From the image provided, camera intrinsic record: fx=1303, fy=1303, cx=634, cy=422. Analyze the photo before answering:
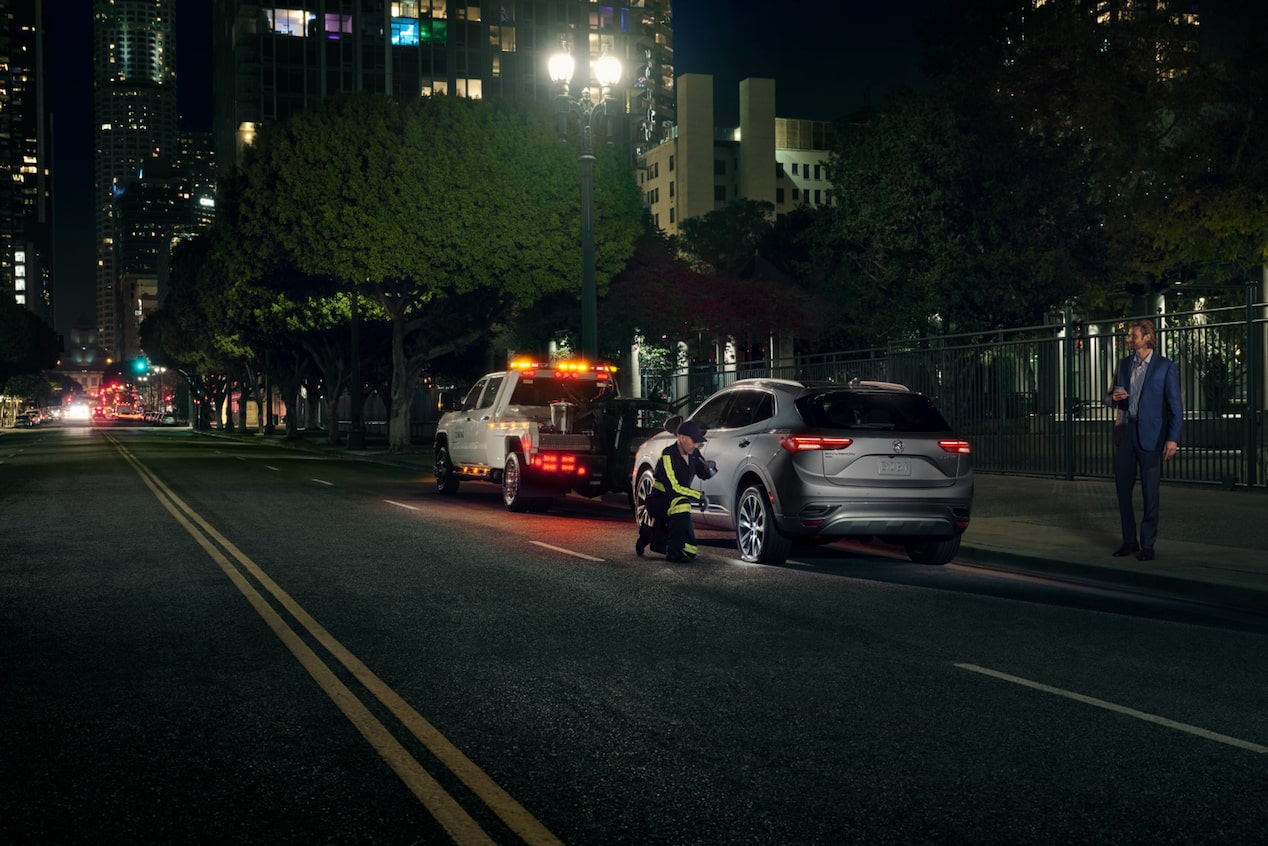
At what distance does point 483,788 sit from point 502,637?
355 cm

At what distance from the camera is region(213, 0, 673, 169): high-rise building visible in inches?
4448

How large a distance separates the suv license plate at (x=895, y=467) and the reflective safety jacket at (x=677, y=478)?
1735 millimetres

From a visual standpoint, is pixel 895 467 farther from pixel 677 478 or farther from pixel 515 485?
pixel 515 485

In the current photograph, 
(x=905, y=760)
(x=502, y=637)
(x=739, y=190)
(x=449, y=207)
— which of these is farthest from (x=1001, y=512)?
(x=739, y=190)

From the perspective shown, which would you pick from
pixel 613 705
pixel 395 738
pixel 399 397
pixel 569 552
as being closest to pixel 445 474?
pixel 569 552

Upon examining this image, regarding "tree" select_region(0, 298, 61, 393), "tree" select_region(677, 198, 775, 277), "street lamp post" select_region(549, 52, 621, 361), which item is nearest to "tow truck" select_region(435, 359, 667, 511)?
"street lamp post" select_region(549, 52, 621, 361)

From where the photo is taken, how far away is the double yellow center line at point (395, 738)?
16.0 ft

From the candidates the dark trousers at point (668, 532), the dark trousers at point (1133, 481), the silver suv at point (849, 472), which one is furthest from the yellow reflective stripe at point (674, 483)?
the dark trousers at point (1133, 481)

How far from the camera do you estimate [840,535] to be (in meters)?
12.6

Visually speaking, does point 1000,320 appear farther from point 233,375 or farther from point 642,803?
point 233,375

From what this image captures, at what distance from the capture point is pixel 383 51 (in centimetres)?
11500

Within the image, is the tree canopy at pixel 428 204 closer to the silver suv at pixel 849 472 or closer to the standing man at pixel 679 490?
the standing man at pixel 679 490

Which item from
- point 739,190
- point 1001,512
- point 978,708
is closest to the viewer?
point 978,708

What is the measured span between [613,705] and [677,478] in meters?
6.33
